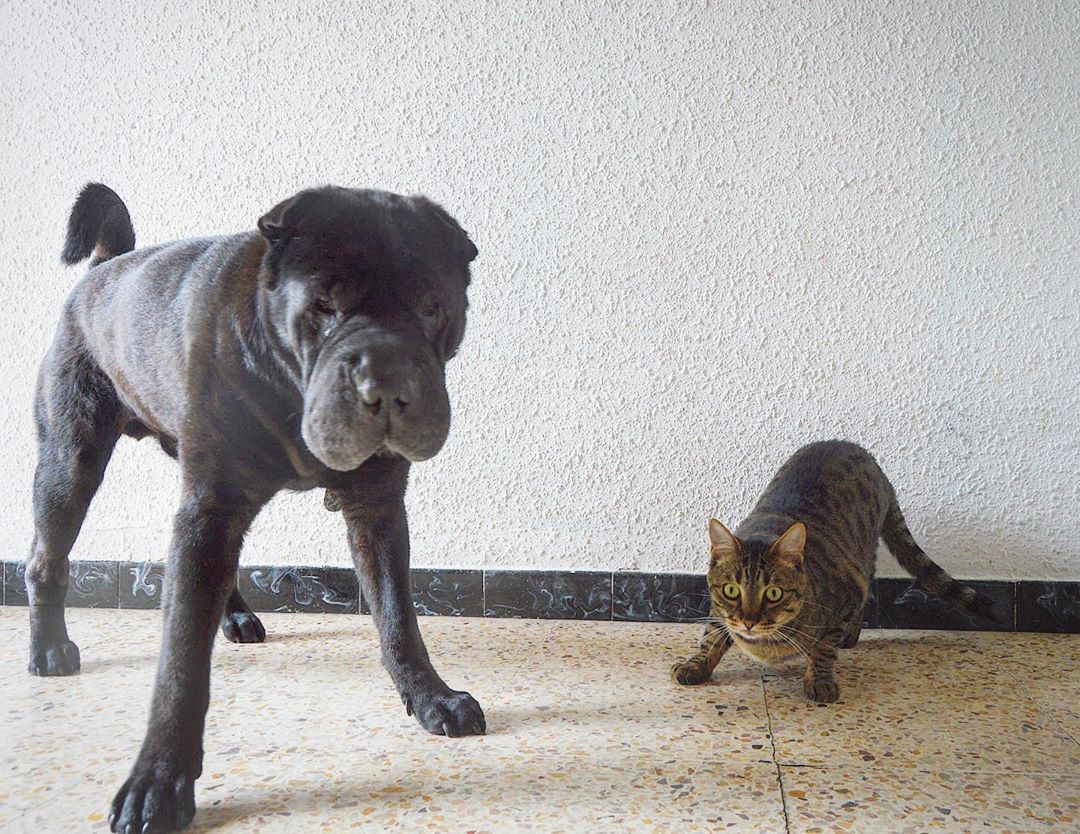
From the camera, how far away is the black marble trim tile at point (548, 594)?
88.4 inches

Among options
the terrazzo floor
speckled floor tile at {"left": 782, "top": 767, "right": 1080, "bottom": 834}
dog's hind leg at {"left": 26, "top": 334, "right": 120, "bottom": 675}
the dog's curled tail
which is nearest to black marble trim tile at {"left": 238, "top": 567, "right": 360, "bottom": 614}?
the terrazzo floor

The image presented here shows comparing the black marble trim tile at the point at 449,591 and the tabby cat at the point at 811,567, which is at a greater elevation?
the tabby cat at the point at 811,567

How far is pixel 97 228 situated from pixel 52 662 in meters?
0.98

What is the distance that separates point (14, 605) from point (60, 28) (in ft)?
5.66

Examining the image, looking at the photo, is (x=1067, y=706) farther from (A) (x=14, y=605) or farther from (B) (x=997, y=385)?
(A) (x=14, y=605)

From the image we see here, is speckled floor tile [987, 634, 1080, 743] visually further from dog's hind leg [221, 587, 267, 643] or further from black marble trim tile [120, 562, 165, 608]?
black marble trim tile [120, 562, 165, 608]

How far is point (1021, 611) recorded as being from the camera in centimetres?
212

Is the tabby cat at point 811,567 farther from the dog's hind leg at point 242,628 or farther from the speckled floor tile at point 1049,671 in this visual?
the dog's hind leg at point 242,628

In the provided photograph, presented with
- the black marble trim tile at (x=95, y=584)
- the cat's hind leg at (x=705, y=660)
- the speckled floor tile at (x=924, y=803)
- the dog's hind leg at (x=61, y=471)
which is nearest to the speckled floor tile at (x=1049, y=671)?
the speckled floor tile at (x=924, y=803)

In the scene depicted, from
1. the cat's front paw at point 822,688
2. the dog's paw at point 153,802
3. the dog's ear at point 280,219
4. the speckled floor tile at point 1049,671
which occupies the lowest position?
the speckled floor tile at point 1049,671

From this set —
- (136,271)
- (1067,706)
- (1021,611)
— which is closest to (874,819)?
(1067,706)

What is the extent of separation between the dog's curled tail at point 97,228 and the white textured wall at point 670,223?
1.37 ft

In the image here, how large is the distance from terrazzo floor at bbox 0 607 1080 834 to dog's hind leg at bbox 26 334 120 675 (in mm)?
91

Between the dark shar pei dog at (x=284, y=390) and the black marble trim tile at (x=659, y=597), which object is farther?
the black marble trim tile at (x=659, y=597)
